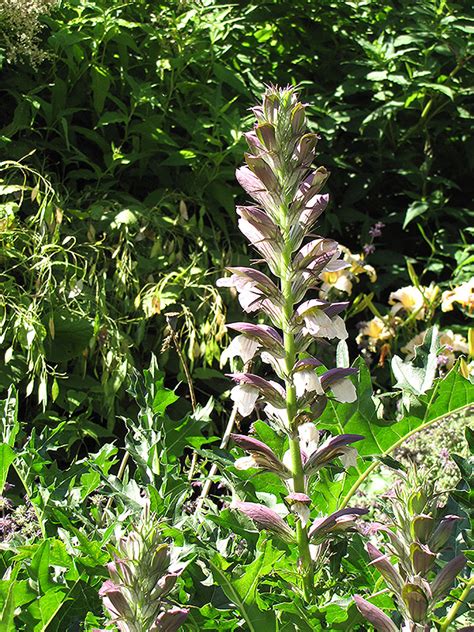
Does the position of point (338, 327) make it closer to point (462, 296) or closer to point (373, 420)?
point (373, 420)

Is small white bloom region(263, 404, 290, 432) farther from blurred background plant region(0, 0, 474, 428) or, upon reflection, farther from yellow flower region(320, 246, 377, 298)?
yellow flower region(320, 246, 377, 298)

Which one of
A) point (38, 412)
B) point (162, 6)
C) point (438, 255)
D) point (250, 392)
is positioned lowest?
point (38, 412)

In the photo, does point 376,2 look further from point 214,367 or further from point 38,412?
point 38,412

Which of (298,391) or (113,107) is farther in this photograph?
(113,107)

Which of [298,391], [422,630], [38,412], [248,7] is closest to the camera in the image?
[422,630]

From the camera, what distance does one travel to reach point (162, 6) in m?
3.61

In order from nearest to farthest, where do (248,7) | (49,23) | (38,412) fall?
(38,412)
(49,23)
(248,7)

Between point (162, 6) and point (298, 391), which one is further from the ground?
point (162, 6)

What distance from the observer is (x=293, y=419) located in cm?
125

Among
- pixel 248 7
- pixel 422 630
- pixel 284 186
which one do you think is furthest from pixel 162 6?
pixel 422 630

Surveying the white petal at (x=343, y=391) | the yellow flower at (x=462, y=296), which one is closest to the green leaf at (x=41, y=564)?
the white petal at (x=343, y=391)

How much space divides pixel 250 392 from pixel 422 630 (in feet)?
1.33

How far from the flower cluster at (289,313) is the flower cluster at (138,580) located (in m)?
0.33

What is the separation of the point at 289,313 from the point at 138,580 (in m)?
0.48
